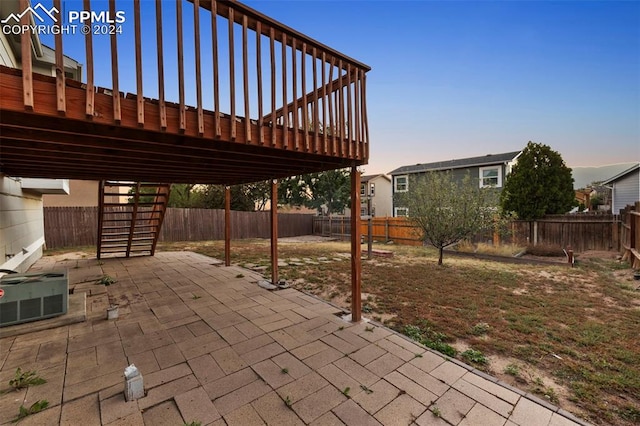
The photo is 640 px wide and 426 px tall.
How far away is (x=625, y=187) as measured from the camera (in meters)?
11.5

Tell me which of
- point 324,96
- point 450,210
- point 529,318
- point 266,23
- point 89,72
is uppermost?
point 266,23

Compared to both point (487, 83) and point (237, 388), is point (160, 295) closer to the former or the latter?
point (237, 388)

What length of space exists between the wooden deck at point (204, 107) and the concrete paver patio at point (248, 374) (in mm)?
1831

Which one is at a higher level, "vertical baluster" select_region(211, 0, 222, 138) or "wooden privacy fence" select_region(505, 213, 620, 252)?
"vertical baluster" select_region(211, 0, 222, 138)

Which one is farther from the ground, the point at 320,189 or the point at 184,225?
the point at 320,189

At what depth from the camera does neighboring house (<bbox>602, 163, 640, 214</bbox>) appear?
10.8 metres

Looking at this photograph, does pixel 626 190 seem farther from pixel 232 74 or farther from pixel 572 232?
pixel 232 74

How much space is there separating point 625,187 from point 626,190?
15 cm

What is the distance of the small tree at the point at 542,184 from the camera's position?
33.2 ft

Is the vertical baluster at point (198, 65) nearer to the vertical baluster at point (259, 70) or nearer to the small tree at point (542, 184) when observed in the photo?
the vertical baluster at point (259, 70)

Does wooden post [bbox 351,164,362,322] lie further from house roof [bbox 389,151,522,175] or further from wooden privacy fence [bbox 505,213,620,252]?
house roof [bbox 389,151,522,175]

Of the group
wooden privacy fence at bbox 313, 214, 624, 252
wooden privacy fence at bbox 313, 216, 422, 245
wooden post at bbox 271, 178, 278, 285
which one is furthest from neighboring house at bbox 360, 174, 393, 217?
wooden post at bbox 271, 178, 278, 285

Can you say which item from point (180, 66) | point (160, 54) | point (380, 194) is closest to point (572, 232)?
point (180, 66)

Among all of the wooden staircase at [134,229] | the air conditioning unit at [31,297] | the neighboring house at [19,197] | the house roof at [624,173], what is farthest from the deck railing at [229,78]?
the house roof at [624,173]
